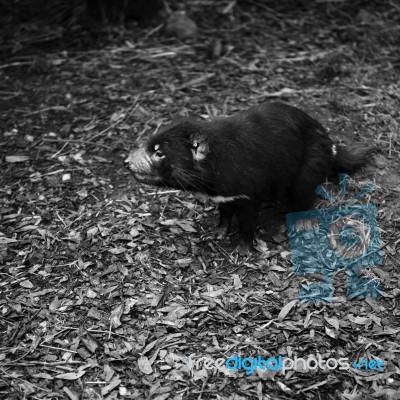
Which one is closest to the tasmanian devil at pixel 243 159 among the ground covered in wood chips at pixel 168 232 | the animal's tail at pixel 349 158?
the animal's tail at pixel 349 158

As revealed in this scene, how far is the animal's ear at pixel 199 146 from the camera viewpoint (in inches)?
149

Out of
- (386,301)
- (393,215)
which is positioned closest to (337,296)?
(386,301)

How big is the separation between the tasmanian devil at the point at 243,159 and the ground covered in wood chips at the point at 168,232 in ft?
1.10

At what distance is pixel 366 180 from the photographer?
4.59 meters

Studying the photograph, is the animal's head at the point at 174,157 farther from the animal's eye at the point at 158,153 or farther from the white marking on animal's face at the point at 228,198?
the white marking on animal's face at the point at 228,198

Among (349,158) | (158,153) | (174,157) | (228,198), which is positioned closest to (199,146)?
(174,157)

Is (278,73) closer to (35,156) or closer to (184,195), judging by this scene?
(184,195)

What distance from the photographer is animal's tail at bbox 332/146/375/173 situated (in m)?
4.50

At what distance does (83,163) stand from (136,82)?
1285 millimetres

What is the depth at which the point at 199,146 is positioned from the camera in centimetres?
380

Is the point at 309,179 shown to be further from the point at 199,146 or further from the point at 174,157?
the point at 174,157

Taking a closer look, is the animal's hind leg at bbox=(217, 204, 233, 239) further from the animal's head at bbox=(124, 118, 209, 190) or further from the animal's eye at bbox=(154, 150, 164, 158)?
the animal's eye at bbox=(154, 150, 164, 158)

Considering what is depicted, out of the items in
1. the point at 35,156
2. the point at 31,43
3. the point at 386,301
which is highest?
the point at 31,43

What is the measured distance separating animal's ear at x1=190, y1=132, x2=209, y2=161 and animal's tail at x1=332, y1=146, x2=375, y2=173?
1.19 m
